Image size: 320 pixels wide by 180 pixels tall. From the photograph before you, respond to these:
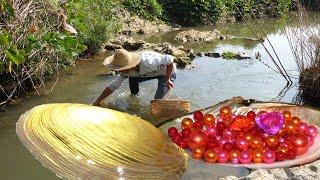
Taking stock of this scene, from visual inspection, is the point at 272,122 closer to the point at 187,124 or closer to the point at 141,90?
the point at 187,124

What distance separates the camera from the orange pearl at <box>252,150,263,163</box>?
11.3 ft

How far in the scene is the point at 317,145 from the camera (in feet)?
11.9

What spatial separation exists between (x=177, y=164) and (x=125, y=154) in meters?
0.41

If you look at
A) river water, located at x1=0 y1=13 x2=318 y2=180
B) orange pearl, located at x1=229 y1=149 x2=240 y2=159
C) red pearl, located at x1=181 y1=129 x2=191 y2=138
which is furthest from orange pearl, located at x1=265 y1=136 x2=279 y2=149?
river water, located at x1=0 y1=13 x2=318 y2=180

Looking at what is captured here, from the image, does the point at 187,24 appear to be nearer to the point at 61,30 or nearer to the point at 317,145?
the point at 61,30

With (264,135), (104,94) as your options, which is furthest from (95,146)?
(104,94)

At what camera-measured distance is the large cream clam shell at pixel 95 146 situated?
3.33m

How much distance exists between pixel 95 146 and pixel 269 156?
130 cm

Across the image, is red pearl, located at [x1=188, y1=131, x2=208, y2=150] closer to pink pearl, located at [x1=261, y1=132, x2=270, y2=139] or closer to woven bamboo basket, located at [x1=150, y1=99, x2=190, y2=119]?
pink pearl, located at [x1=261, y1=132, x2=270, y2=139]

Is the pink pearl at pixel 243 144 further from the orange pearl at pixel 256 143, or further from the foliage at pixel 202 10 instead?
the foliage at pixel 202 10

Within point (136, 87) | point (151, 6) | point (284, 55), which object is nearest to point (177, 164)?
point (136, 87)

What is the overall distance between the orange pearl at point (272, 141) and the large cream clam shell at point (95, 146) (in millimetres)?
656

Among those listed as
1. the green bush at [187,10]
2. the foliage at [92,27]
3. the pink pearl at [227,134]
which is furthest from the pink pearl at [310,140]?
the green bush at [187,10]

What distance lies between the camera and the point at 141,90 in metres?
6.93
